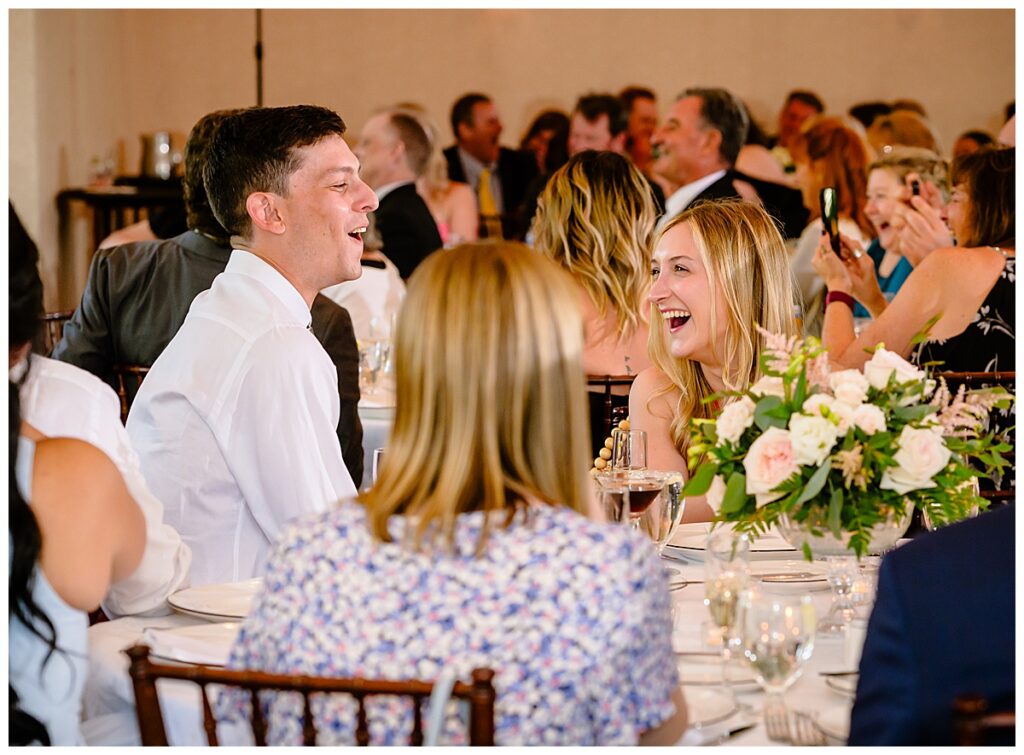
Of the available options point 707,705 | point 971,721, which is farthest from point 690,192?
point 971,721

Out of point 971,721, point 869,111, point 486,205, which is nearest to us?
point 971,721

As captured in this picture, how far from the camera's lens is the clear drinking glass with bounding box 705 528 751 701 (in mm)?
1666

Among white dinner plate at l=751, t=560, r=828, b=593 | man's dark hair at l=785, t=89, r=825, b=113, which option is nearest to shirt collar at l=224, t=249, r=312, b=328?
white dinner plate at l=751, t=560, r=828, b=593

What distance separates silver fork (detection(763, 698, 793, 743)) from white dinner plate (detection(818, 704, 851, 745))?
0.04m

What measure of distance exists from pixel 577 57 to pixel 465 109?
1670mm

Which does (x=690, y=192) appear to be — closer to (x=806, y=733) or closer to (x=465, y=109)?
(x=465, y=109)

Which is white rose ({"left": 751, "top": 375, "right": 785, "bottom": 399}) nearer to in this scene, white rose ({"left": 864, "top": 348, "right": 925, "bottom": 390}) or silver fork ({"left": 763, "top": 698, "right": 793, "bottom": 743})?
white rose ({"left": 864, "top": 348, "right": 925, "bottom": 390})

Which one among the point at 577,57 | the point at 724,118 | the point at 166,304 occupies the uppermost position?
the point at 577,57

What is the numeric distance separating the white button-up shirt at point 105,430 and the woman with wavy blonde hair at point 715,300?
126cm

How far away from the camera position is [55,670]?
5.63ft

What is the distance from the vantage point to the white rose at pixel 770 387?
6.39ft

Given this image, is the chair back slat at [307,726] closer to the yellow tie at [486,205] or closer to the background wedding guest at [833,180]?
the background wedding guest at [833,180]

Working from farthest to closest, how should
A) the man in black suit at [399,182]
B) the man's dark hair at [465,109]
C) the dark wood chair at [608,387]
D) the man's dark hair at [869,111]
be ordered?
the man's dark hair at [869,111], the man's dark hair at [465,109], the man in black suit at [399,182], the dark wood chair at [608,387]

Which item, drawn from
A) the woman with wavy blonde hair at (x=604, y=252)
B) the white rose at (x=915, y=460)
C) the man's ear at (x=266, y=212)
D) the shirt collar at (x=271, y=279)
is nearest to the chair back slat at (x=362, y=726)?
the white rose at (x=915, y=460)
